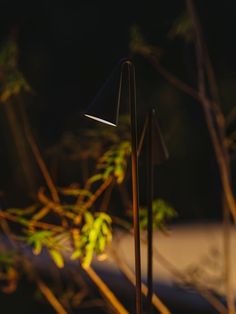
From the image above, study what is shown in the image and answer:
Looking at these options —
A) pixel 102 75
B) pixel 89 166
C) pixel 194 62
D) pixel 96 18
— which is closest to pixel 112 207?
pixel 89 166

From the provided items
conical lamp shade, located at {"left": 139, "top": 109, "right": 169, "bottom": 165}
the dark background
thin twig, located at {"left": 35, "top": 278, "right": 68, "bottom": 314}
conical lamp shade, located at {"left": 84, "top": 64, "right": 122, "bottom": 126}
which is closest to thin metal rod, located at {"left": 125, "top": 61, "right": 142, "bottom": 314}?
conical lamp shade, located at {"left": 84, "top": 64, "right": 122, "bottom": 126}

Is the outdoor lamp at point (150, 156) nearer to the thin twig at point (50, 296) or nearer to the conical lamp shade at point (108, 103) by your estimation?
the conical lamp shade at point (108, 103)

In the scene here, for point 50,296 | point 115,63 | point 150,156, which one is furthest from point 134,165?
point 115,63

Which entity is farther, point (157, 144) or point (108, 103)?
point (157, 144)

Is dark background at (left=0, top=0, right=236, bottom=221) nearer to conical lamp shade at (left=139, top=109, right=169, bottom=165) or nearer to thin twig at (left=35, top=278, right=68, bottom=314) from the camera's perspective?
thin twig at (left=35, top=278, right=68, bottom=314)

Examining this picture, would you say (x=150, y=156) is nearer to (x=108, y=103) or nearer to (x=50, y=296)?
(x=108, y=103)

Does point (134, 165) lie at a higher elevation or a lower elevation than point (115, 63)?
lower

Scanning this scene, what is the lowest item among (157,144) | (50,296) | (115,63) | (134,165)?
(50,296)

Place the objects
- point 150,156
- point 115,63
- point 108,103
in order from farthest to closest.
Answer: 1. point 115,63
2. point 150,156
3. point 108,103
